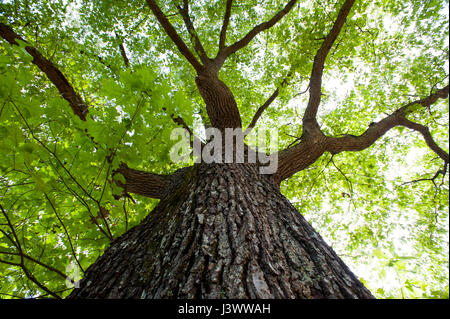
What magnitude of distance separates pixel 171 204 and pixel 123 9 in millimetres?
4953

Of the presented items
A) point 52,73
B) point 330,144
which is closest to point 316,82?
point 330,144

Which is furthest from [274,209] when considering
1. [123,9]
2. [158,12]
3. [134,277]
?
[123,9]

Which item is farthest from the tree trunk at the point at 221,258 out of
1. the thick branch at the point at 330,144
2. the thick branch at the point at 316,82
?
the thick branch at the point at 316,82

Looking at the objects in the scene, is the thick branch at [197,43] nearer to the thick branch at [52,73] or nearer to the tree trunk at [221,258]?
the thick branch at [52,73]

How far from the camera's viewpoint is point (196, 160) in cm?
274

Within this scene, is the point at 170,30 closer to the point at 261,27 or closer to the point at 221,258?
the point at 261,27

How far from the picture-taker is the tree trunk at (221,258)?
0.85 m

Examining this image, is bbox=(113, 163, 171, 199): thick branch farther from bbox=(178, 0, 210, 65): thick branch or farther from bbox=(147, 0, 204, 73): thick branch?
bbox=(178, 0, 210, 65): thick branch

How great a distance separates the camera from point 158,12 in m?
3.21

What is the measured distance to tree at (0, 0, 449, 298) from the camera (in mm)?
1002

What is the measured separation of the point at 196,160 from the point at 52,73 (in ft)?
7.42

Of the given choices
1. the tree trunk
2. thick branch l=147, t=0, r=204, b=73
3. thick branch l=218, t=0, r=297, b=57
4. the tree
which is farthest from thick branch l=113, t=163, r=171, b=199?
thick branch l=218, t=0, r=297, b=57
